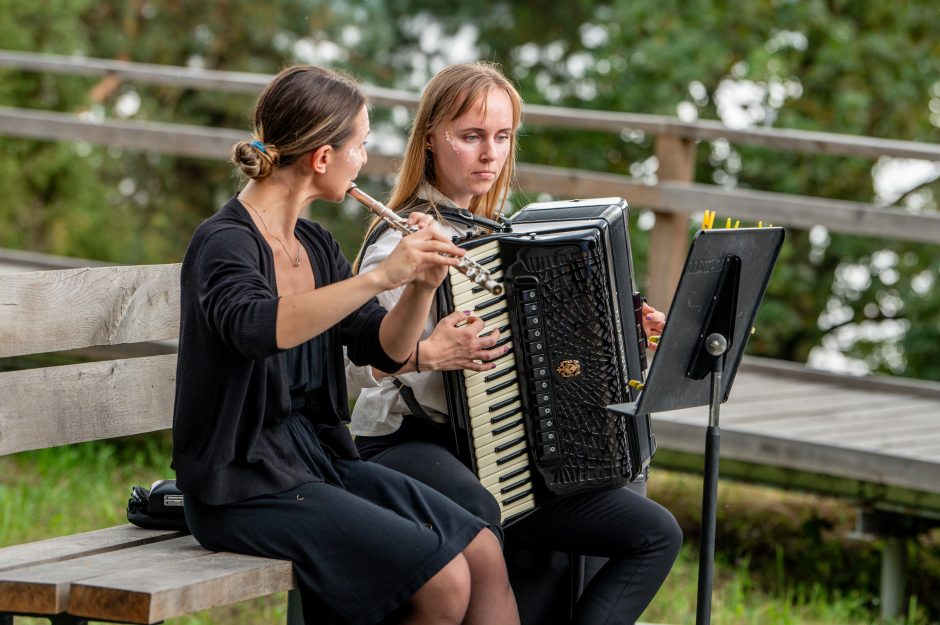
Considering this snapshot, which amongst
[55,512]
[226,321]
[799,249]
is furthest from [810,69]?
[226,321]

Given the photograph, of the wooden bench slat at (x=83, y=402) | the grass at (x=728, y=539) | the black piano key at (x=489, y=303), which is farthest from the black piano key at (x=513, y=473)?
the grass at (x=728, y=539)

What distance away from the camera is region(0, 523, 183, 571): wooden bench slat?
232 centimetres

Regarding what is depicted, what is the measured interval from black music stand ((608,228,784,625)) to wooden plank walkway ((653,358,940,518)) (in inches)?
74.1

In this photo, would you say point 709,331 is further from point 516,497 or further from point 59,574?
point 59,574

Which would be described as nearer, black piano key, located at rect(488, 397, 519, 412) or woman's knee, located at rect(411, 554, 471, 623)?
woman's knee, located at rect(411, 554, 471, 623)

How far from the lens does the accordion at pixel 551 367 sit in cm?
264

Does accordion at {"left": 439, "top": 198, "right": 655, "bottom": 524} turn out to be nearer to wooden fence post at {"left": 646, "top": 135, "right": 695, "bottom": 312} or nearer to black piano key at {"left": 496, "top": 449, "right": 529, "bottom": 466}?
black piano key at {"left": 496, "top": 449, "right": 529, "bottom": 466}

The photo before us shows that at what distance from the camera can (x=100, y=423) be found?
274 centimetres

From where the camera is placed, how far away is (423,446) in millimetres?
2740

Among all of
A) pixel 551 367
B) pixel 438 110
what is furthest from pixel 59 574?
pixel 438 110

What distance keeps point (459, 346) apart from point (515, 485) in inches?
13.1

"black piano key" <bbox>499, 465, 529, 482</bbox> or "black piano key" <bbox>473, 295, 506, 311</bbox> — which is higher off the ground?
"black piano key" <bbox>473, 295, 506, 311</bbox>

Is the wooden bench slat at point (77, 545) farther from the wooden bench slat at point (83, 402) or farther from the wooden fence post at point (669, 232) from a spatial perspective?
the wooden fence post at point (669, 232)

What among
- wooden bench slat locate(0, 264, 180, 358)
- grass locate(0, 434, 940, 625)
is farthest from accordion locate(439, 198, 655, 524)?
grass locate(0, 434, 940, 625)
